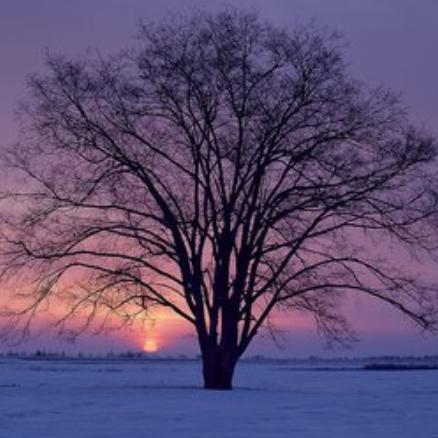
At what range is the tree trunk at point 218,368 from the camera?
31.6 metres

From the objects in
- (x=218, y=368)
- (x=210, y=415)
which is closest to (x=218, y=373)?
(x=218, y=368)

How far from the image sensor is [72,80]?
32125 mm

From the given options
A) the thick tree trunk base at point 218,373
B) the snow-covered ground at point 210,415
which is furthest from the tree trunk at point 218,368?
the snow-covered ground at point 210,415

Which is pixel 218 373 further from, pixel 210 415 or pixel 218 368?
pixel 210 415

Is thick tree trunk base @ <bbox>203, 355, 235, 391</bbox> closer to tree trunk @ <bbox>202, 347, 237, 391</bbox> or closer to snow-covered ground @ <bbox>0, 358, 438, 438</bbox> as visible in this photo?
tree trunk @ <bbox>202, 347, 237, 391</bbox>

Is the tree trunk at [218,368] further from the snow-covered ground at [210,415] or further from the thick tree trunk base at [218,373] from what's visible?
the snow-covered ground at [210,415]

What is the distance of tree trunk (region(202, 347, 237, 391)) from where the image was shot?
104ft

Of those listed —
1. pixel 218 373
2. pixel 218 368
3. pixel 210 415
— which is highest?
pixel 218 368

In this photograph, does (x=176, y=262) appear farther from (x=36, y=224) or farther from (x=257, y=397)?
(x=257, y=397)

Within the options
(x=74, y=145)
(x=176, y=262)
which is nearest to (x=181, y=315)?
(x=176, y=262)

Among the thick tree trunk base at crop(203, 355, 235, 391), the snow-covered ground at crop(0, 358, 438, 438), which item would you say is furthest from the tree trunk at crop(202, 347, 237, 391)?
the snow-covered ground at crop(0, 358, 438, 438)

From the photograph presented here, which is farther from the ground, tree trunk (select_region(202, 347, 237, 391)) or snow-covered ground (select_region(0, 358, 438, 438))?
tree trunk (select_region(202, 347, 237, 391))

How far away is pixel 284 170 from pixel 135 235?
192 inches

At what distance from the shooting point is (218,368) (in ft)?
104
